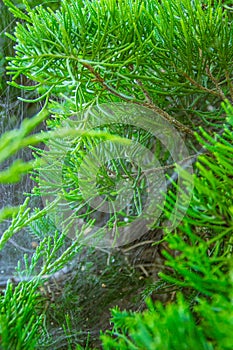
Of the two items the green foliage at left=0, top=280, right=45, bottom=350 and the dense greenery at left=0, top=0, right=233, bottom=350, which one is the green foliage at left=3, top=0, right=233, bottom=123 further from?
the green foliage at left=0, top=280, right=45, bottom=350

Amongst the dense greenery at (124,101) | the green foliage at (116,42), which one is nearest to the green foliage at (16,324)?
the dense greenery at (124,101)

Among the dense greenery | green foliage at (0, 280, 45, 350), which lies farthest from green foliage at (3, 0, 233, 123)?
green foliage at (0, 280, 45, 350)

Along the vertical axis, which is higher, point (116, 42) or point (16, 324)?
point (116, 42)

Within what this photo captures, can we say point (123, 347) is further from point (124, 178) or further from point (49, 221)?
point (49, 221)

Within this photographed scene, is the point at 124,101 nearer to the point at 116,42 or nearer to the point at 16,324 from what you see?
the point at 116,42

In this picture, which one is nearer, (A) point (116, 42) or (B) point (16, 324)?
(B) point (16, 324)

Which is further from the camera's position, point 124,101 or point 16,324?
point 124,101

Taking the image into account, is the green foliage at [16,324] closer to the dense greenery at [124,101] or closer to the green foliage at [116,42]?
the dense greenery at [124,101]

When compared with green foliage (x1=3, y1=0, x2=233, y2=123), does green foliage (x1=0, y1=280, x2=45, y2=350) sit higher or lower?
lower

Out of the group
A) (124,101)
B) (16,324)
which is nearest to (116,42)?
(124,101)

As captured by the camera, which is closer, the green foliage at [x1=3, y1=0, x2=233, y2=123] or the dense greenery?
the dense greenery

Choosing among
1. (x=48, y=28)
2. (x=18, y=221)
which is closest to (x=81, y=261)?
(x=18, y=221)
